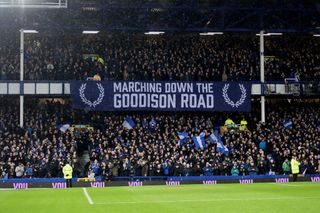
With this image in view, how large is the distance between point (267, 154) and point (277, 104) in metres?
8.49

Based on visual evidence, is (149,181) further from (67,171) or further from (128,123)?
(128,123)

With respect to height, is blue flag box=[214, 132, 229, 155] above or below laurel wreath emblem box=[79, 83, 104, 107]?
below

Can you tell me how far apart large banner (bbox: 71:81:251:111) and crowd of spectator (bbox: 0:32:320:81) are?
995mm

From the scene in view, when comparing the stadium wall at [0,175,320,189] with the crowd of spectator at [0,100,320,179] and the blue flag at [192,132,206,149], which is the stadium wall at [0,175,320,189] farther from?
the blue flag at [192,132,206,149]

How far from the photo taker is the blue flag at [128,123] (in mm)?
43216

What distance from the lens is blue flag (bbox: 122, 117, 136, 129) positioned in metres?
43.2

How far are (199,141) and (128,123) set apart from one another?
19.1 ft

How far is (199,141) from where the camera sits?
41.3 meters

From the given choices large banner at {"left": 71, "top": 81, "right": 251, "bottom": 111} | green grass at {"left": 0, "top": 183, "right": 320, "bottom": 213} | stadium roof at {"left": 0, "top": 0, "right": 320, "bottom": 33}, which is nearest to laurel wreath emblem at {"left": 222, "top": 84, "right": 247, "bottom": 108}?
large banner at {"left": 71, "top": 81, "right": 251, "bottom": 111}

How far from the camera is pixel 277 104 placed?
48000mm

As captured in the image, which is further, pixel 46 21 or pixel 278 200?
pixel 46 21

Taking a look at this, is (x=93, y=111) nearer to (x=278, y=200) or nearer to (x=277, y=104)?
(x=277, y=104)

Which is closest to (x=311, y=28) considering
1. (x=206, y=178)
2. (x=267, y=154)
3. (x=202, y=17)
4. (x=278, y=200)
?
(x=202, y=17)

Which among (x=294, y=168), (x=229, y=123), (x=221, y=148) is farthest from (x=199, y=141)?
(x=294, y=168)
